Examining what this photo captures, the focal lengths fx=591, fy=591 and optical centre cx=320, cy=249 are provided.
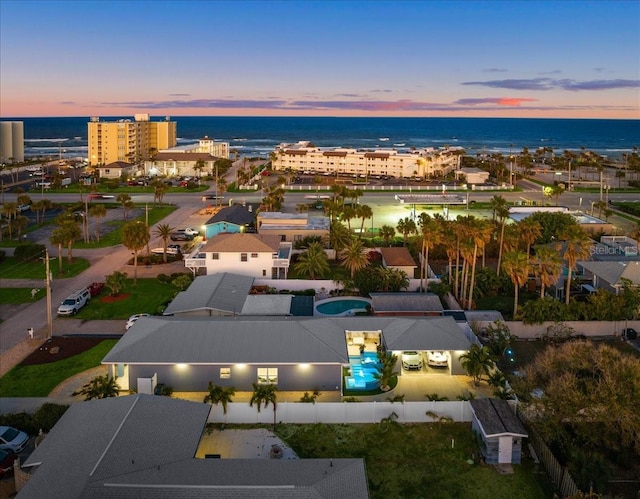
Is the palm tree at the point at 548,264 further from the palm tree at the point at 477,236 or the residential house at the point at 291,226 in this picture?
the residential house at the point at 291,226

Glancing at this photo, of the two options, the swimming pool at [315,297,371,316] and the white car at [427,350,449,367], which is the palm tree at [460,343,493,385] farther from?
the swimming pool at [315,297,371,316]

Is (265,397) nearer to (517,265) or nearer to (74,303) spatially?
(517,265)

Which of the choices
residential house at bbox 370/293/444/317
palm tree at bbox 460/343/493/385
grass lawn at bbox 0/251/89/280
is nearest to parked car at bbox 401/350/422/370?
palm tree at bbox 460/343/493/385

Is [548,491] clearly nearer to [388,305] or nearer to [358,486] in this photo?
[358,486]

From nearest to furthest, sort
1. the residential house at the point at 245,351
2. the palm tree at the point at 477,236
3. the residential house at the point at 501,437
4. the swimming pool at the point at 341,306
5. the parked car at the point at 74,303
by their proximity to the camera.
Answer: the residential house at the point at 501,437
the residential house at the point at 245,351
the parked car at the point at 74,303
the swimming pool at the point at 341,306
the palm tree at the point at 477,236

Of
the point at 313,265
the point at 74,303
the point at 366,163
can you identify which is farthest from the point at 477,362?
the point at 366,163

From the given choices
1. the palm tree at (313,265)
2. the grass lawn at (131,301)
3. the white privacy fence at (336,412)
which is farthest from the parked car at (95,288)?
the white privacy fence at (336,412)
